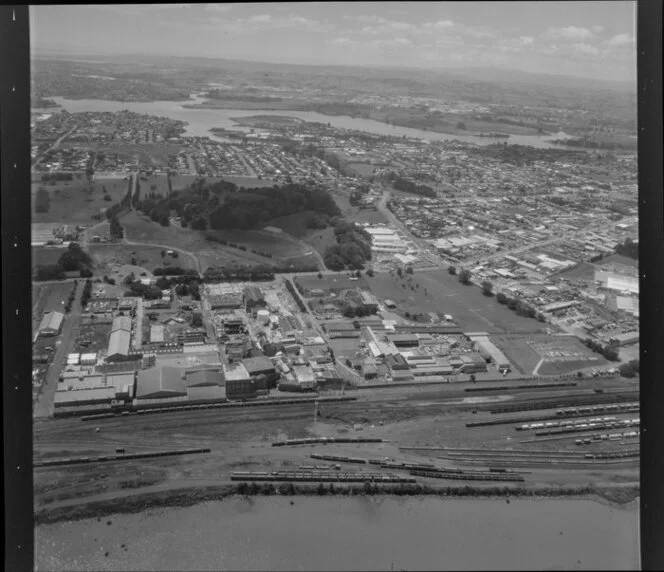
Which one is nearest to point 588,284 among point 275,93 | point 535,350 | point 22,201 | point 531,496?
point 535,350

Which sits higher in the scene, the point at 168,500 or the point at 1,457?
the point at 1,457

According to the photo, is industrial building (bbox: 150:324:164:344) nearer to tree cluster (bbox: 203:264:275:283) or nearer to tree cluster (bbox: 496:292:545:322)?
tree cluster (bbox: 203:264:275:283)

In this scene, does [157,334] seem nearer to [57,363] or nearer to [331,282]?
[57,363]

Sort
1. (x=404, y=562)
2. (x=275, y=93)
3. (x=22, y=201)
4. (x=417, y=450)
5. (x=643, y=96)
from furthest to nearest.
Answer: (x=275, y=93), (x=417, y=450), (x=404, y=562), (x=22, y=201), (x=643, y=96)

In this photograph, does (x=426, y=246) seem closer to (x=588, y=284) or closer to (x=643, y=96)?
(x=588, y=284)

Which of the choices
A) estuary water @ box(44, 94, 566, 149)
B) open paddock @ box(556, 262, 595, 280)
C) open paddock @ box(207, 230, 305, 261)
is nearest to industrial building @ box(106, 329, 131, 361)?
open paddock @ box(207, 230, 305, 261)

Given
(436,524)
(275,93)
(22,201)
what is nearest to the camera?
(22,201)

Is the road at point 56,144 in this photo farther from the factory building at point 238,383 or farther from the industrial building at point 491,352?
the industrial building at point 491,352
